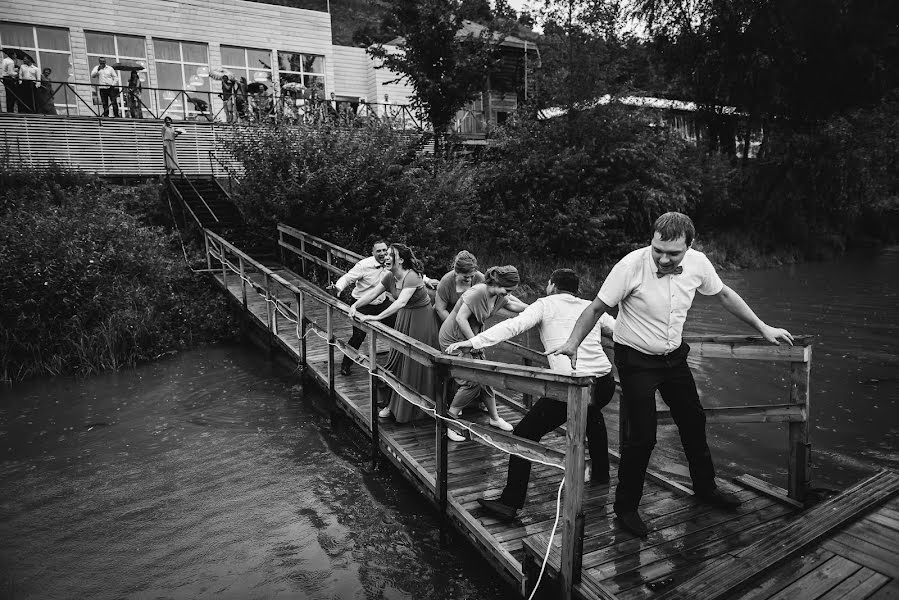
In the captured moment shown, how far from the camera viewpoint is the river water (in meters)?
4.65

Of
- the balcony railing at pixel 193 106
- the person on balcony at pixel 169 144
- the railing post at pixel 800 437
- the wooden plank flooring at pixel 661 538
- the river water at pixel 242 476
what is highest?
the balcony railing at pixel 193 106

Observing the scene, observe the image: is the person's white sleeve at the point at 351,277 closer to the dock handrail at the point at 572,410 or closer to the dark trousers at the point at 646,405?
the dock handrail at the point at 572,410

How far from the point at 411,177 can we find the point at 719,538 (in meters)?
11.9

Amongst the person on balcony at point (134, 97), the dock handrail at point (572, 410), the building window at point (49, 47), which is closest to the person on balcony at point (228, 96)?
the person on balcony at point (134, 97)

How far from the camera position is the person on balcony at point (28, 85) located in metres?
16.4

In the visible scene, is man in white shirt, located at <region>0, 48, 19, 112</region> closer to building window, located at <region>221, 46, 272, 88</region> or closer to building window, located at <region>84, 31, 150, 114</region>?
building window, located at <region>84, 31, 150, 114</region>

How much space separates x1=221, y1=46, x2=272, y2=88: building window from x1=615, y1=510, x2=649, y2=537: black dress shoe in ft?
71.2

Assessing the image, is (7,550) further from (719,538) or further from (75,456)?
(719,538)

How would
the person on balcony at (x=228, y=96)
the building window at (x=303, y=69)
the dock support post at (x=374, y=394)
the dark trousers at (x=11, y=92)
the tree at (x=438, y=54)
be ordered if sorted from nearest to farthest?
the dock support post at (x=374, y=394) < the dark trousers at (x=11, y=92) < the tree at (x=438, y=54) < the person on balcony at (x=228, y=96) < the building window at (x=303, y=69)

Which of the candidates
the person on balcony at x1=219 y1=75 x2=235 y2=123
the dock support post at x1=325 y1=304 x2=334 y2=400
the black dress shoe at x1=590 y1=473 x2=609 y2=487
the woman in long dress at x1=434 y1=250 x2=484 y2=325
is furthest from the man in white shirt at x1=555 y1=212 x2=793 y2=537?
the person on balcony at x1=219 y1=75 x2=235 y2=123

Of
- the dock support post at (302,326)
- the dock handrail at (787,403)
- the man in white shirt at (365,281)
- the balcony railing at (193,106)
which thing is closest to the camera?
the dock handrail at (787,403)

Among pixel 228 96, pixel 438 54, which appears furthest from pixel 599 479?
pixel 228 96

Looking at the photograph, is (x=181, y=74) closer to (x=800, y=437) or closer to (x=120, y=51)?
(x=120, y=51)

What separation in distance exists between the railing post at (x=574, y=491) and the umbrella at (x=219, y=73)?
20.2m
